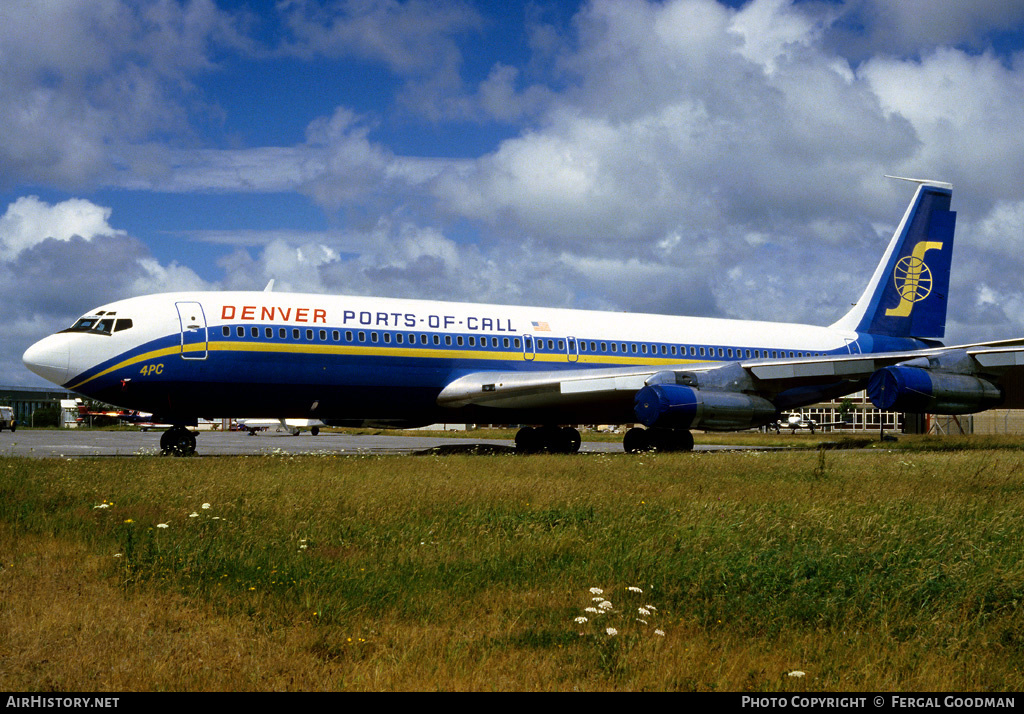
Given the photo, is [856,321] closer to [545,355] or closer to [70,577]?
[545,355]

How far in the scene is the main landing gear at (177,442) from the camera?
2071 centimetres

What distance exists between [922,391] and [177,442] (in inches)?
774

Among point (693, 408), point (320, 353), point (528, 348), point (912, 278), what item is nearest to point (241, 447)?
point (320, 353)

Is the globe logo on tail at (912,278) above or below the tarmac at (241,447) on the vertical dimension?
above

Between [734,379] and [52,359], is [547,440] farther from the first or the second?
[52,359]

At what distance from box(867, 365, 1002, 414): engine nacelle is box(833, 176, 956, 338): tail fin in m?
6.80

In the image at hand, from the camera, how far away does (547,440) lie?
27.2 meters

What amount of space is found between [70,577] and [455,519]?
3772 millimetres

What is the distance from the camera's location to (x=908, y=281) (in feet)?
104

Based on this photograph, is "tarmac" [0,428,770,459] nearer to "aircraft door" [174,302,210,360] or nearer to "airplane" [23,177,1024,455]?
"airplane" [23,177,1024,455]

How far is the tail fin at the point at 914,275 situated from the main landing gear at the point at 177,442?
2283 cm

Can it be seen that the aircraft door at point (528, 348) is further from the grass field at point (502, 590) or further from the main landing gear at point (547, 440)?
the grass field at point (502, 590)

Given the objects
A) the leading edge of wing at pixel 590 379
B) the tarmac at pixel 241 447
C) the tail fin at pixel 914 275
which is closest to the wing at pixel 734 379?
the leading edge of wing at pixel 590 379

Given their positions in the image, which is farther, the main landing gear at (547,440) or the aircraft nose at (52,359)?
the main landing gear at (547,440)
